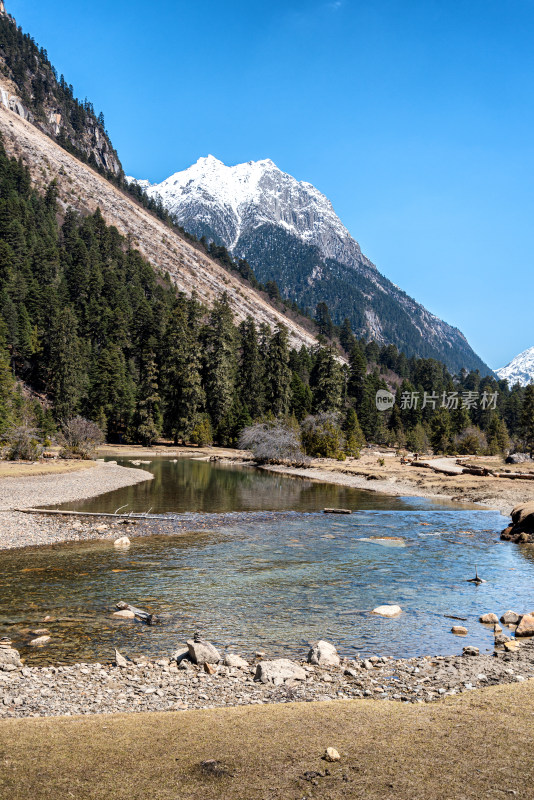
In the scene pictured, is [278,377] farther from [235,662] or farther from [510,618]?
[235,662]

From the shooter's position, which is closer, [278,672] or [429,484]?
[278,672]

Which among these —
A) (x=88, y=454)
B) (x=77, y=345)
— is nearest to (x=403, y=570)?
(x=88, y=454)

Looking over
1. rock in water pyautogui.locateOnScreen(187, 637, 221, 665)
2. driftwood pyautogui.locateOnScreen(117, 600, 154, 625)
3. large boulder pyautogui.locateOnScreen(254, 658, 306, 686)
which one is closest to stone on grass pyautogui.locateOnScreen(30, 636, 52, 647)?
driftwood pyautogui.locateOnScreen(117, 600, 154, 625)

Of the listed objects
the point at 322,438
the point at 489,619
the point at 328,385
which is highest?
the point at 328,385

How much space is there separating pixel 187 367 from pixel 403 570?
83.7 m

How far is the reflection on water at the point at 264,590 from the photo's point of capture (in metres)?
14.4

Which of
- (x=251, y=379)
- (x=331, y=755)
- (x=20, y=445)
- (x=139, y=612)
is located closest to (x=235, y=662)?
(x=139, y=612)

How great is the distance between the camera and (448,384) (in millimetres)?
193875

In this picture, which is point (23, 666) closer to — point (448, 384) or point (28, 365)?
point (28, 365)

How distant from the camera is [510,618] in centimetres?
1614

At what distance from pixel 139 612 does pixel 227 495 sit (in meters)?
30.4

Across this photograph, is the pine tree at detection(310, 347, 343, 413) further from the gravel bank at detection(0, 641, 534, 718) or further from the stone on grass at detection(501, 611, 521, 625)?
the gravel bank at detection(0, 641, 534, 718)

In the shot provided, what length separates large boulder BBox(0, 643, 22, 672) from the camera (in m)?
11.7

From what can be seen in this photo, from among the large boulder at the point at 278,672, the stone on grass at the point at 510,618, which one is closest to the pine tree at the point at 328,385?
the stone on grass at the point at 510,618
